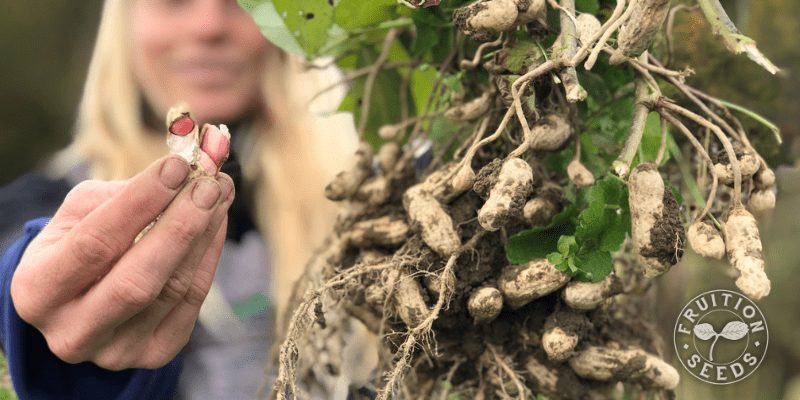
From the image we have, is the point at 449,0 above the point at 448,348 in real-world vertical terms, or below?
above

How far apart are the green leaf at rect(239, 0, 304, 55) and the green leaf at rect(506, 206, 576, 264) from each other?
13.4 inches

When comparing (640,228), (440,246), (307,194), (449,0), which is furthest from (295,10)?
(307,194)

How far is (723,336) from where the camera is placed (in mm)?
743

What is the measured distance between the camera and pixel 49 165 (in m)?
1.54

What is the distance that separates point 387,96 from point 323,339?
0.31m

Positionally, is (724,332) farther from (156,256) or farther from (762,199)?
(156,256)

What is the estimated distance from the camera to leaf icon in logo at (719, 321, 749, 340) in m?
0.74

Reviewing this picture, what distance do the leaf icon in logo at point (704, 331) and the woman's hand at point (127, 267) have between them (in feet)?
1.67

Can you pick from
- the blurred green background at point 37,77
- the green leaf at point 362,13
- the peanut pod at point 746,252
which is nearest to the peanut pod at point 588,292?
the peanut pod at point 746,252

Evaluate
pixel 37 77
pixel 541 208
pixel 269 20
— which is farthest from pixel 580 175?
pixel 37 77

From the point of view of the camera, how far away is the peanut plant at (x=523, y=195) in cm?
51

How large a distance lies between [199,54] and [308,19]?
771mm

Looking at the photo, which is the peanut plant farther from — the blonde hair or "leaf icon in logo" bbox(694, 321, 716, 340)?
the blonde hair

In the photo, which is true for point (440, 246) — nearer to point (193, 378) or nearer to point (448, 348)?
point (448, 348)
